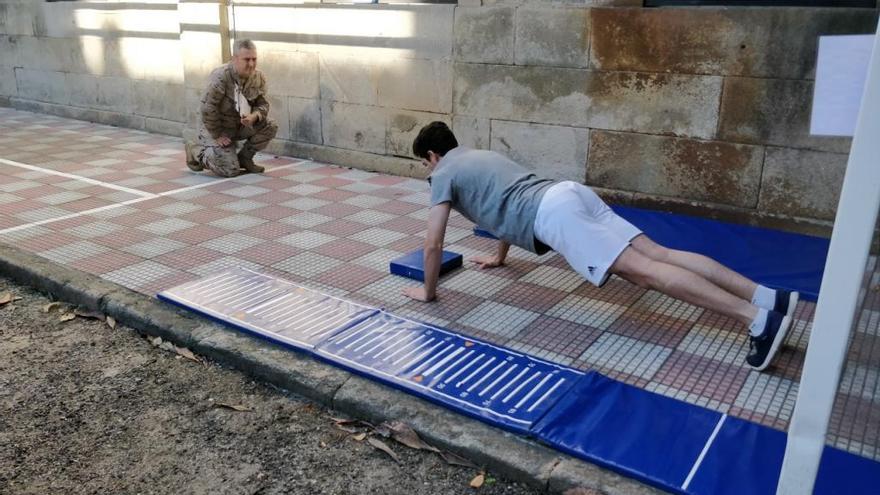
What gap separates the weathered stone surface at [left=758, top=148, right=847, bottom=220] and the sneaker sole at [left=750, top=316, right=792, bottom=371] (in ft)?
7.57

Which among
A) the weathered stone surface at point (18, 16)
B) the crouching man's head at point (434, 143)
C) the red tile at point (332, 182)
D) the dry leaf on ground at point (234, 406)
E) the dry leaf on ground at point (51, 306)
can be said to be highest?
the weathered stone surface at point (18, 16)

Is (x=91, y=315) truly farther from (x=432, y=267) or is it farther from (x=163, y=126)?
(x=163, y=126)

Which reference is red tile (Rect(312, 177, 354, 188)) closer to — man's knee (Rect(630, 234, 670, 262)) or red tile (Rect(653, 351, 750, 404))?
man's knee (Rect(630, 234, 670, 262))

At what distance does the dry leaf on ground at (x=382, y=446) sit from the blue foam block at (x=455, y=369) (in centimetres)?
29

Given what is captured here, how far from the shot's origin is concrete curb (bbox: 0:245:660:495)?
8.53 ft

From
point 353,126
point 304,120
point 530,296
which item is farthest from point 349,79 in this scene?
point 530,296

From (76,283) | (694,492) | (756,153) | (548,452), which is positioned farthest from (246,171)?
(694,492)

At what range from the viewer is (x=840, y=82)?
6.46 feet

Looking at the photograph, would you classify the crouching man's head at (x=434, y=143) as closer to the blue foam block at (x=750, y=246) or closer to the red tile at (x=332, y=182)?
the blue foam block at (x=750, y=246)

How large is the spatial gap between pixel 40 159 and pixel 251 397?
623cm

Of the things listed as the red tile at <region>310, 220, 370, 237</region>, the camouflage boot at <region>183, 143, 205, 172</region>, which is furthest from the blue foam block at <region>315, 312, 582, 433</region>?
the camouflage boot at <region>183, 143, 205, 172</region>

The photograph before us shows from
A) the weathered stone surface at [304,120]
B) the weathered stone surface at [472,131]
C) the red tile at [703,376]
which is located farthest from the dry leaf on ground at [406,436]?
the weathered stone surface at [304,120]

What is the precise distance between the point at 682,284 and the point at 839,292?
61.4 inches

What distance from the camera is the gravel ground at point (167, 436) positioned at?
2654mm
